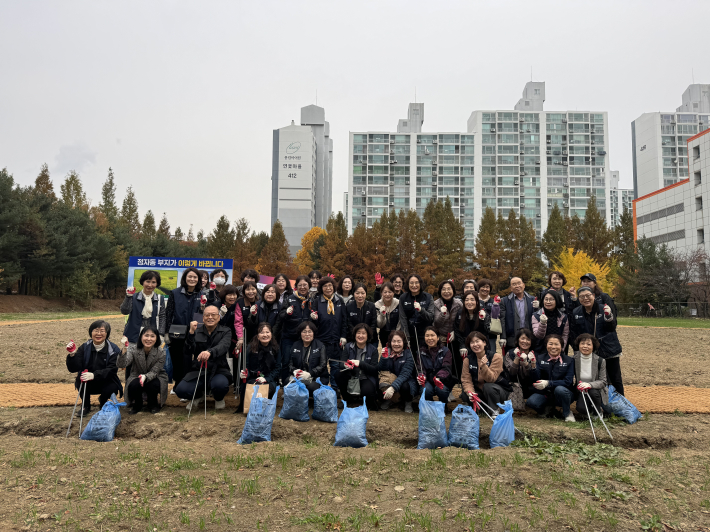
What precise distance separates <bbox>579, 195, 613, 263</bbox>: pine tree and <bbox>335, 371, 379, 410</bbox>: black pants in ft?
143

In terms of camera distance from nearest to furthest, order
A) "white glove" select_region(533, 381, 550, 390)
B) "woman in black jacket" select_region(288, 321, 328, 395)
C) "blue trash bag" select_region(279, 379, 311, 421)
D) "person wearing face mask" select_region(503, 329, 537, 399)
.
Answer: "blue trash bag" select_region(279, 379, 311, 421) < "white glove" select_region(533, 381, 550, 390) < "person wearing face mask" select_region(503, 329, 537, 399) < "woman in black jacket" select_region(288, 321, 328, 395)

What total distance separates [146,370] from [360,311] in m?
2.92

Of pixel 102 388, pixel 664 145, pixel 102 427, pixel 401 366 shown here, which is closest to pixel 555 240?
pixel 401 366

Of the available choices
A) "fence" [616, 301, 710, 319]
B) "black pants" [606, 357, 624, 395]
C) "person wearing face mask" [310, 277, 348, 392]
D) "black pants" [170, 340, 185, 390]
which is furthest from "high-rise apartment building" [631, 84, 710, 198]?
"black pants" [170, 340, 185, 390]

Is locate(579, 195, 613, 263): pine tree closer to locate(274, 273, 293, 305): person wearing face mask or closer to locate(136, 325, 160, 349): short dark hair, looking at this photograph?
locate(274, 273, 293, 305): person wearing face mask

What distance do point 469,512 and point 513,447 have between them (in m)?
1.70

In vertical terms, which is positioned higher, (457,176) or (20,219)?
(457,176)

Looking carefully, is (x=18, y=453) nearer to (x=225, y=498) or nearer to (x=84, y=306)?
(x=225, y=498)

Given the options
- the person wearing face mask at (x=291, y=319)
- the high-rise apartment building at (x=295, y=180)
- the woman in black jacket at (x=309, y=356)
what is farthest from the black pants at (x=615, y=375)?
the high-rise apartment building at (x=295, y=180)

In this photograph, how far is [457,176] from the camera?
80688 millimetres

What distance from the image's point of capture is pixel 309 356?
6.41 metres

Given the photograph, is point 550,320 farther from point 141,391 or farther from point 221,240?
point 221,240

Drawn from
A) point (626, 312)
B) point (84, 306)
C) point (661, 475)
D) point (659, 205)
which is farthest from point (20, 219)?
point (659, 205)

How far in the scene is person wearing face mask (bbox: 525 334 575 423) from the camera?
592 centimetres
